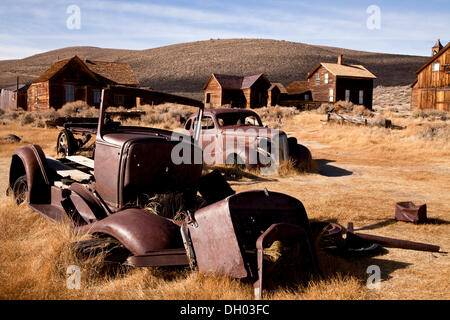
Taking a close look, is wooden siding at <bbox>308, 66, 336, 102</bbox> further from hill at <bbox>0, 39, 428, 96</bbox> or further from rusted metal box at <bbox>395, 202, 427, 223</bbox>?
rusted metal box at <bbox>395, 202, 427, 223</bbox>

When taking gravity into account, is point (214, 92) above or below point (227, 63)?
below

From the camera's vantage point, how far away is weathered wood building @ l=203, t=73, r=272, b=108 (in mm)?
41781

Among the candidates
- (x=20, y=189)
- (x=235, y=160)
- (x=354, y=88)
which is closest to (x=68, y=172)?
(x=20, y=189)

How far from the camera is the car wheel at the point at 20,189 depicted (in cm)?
571

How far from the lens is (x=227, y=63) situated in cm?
8619

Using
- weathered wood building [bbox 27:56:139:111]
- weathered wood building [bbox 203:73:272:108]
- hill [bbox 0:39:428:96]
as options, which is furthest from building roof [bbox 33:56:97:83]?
hill [bbox 0:39:428:96]

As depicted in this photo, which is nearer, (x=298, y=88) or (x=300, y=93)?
(x=300, y=93)

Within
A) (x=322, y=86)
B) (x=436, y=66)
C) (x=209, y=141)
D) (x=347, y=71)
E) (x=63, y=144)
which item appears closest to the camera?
(x=63, y=144)

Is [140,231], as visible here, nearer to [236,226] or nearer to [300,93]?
[236,226]

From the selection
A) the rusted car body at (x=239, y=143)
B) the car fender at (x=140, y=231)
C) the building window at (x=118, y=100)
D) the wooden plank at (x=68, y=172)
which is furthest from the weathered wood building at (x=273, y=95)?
the car fender at (x=140, y=231)

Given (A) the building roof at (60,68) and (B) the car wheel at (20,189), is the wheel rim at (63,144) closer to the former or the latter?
(B) the car wheel at (20,189)

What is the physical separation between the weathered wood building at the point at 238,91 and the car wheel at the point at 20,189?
35929mm

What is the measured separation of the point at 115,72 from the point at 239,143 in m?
31.1

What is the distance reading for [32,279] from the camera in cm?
336
